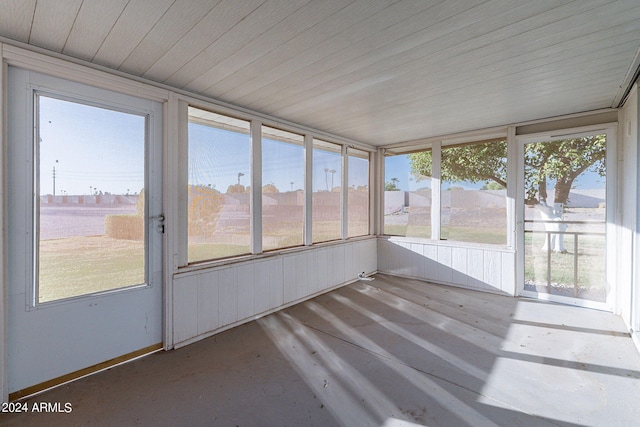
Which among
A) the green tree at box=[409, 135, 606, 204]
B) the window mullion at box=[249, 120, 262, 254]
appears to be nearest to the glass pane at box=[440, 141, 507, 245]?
the green tree at box=[409, 135, 606, 204]

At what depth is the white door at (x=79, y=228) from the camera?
1938mm

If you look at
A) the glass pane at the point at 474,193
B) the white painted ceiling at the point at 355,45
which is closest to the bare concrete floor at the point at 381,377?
the glass pane at the point at 474,193

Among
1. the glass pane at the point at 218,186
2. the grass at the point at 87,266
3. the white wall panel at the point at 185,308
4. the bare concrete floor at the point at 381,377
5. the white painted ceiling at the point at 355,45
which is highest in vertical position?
the white painted ceiling at the point at 355,45

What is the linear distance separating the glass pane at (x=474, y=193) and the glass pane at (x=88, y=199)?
13.8ft

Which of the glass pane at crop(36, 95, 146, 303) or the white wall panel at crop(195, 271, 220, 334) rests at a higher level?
the glass pane at crop(36, 95, 146, 303)

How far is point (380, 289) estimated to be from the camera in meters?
4.36

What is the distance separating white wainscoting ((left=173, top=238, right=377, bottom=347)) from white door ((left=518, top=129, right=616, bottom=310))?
2.63 meters

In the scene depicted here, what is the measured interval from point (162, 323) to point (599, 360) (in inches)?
148

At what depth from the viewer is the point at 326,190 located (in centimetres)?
439

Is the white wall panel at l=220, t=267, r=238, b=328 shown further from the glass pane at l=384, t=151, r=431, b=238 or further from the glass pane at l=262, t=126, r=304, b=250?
the glass pane at l=384, t=151, r=431, b=238

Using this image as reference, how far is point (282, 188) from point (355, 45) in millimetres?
2079

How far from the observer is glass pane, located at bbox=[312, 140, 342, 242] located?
421 centimetres

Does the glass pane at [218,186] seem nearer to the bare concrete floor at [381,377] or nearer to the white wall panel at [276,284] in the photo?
the white wall panel at [276,284]

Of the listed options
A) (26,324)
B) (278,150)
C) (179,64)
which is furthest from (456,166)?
(26,324)
